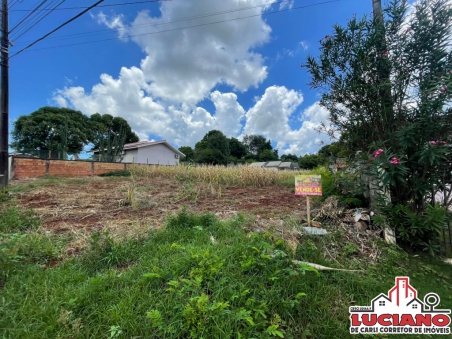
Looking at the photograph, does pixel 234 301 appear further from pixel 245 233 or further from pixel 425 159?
pixel 425 159

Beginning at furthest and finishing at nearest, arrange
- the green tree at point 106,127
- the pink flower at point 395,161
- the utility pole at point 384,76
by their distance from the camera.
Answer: the green tree at point 106,127
the utility pole at point 384,76
the pink flower at point 395,161

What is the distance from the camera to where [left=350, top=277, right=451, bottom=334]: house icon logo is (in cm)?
138

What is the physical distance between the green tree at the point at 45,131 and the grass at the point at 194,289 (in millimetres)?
23258

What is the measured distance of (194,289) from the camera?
1.41 meters

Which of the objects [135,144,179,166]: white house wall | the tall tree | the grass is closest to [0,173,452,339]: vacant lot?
the grass

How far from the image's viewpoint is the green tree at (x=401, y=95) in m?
2.11

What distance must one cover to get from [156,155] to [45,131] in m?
11.4

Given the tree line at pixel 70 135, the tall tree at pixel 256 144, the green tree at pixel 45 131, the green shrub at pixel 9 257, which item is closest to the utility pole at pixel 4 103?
the green shrub at pixel 9 257

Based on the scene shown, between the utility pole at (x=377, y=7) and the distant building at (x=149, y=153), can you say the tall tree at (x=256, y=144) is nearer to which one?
the distant building at (x=149, y=153)

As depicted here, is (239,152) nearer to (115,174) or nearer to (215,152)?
(215,152)

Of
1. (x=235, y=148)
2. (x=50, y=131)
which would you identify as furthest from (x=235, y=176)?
(x=235, y=148)

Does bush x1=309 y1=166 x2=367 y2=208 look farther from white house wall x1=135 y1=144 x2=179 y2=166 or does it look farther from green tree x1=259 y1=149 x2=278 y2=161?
green tree x1=259 y1=149 x2=278 y2=161

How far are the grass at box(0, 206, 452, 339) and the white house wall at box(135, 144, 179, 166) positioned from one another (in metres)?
19.7

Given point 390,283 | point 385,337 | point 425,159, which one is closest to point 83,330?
point 385,337
